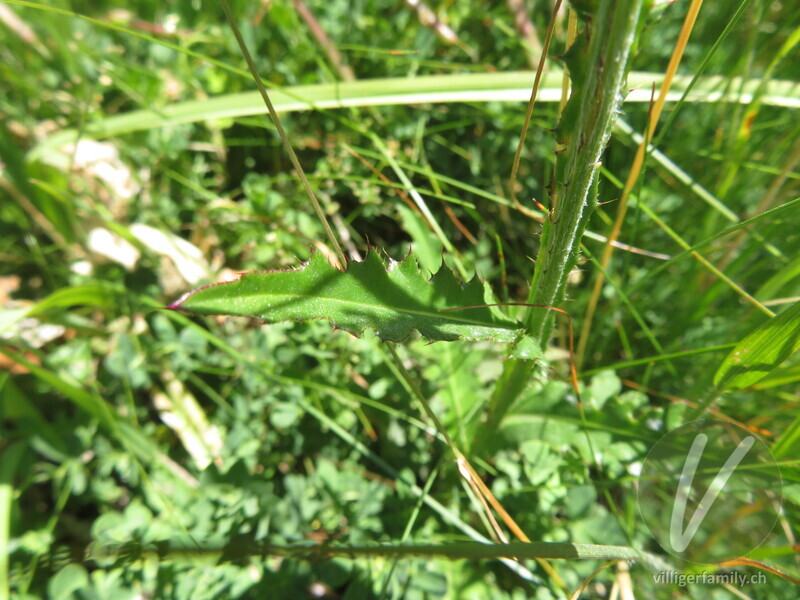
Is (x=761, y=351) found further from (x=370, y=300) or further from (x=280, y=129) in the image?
(x=280, y=129)

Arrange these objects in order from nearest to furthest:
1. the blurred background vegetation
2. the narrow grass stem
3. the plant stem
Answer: the plant stem, the narrow grass stem, the blurred background vegetation

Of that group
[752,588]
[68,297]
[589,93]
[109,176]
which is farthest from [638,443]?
[109,176]

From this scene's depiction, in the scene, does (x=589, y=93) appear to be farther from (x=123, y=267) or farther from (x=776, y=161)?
(x=123, y=267)

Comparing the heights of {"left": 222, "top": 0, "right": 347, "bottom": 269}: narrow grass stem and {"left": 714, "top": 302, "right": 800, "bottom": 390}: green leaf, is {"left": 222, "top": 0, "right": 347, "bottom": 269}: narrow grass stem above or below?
above

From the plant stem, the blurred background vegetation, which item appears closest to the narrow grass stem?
the blurred background vegetation

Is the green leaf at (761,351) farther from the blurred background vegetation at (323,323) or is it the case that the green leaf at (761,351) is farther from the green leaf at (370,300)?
the green leaf at (370,300)

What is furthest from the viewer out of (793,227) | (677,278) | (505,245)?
(505,245)

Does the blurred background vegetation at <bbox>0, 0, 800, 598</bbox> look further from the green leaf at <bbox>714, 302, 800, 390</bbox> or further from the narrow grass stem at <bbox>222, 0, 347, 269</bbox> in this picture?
the narrow grass stem at <bbox>222, 0, 347, 269</bbox>

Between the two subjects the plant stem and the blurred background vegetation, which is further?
the blurred background vegetation
